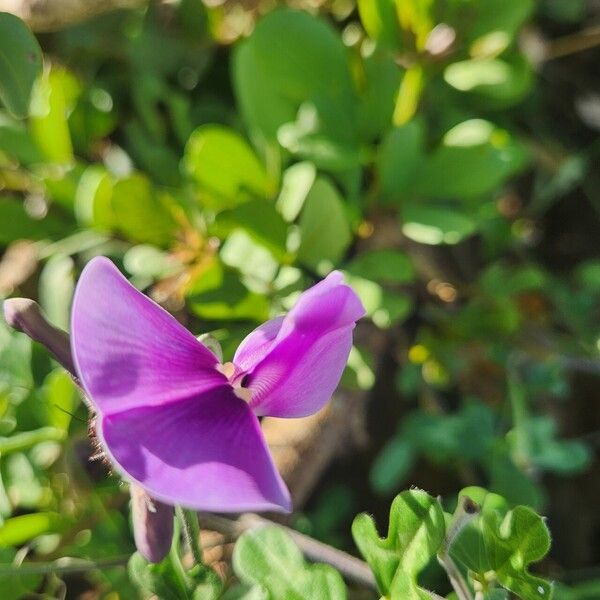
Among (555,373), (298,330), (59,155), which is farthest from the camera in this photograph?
(555,373)

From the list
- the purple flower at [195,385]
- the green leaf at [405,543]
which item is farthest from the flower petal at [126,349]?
the green leaf at [405,543]

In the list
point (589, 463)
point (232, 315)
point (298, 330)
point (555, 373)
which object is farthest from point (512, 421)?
point (298, 330)

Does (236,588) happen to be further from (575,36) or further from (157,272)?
(575,36)

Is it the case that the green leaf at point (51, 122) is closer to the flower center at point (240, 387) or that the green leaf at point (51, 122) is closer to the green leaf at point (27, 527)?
the green leaf at point (27, 527)

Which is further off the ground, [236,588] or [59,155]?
[59,155]

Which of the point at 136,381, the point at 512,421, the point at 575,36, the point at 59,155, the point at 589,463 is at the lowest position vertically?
the point at 589,463

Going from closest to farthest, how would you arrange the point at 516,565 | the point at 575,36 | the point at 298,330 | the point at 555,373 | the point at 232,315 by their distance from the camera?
Result: 1. the point at 298,330
2. the point at 516,565
3. the point at 232,315
4. the point at 555,373
5. the point at 575,36

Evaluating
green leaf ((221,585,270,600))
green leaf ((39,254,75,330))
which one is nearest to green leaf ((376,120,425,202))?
green leaf ((39,254,75,330))
